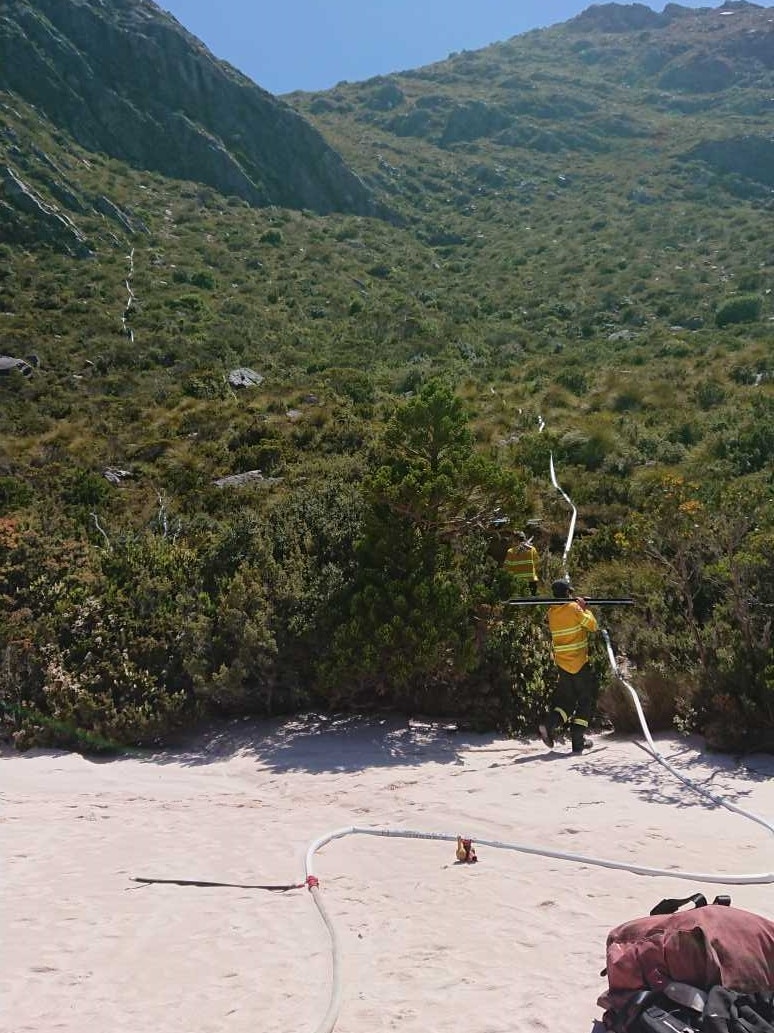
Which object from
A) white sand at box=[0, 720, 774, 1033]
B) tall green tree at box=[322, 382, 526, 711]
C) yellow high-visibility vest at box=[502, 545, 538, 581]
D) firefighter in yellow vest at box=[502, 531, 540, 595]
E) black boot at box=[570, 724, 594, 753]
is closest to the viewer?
white sand at box=[0, 720, 774, 1033]

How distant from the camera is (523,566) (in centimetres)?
829

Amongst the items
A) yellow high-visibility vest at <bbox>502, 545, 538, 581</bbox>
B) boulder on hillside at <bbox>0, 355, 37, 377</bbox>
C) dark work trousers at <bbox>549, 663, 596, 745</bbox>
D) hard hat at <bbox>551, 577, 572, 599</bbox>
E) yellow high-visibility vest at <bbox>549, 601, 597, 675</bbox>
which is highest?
boulder on hillside at <bbox>0, 355, 37, 377</bbox>

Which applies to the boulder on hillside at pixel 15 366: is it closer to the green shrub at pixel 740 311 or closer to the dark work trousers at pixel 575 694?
the dark work trousers at pixel 575 694

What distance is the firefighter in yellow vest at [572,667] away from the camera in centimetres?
673

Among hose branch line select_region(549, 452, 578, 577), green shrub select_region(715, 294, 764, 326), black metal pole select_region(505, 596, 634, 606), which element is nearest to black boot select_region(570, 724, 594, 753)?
black metal pole select_region(505, 596, 634, 606)

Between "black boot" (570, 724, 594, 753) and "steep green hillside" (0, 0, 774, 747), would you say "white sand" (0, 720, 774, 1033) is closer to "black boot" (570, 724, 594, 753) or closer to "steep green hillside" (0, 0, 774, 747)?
"black boot" (570, 724, 594, 753)

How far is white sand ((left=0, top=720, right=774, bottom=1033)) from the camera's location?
320 cm

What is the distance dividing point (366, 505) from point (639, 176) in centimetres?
6196

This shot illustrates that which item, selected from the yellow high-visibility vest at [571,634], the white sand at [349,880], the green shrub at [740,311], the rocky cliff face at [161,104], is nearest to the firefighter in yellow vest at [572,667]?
the yellow high-visibility vest at [571,634]

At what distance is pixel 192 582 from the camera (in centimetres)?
887

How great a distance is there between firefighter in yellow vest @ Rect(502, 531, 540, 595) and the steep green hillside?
276 mm

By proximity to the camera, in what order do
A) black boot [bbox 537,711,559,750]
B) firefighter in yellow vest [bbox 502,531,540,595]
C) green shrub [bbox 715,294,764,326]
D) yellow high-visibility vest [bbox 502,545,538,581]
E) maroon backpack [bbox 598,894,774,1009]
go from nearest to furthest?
maroon backpack [bbox 598,894,774,1009] → black boot [bbox 537,711,559,750] → firefighter in yellow vest [bbox 502,531,540,595] → yellow high-visibility vest [bbox 502,545,538,581] → green shrub [bbox 715,294,764,326]

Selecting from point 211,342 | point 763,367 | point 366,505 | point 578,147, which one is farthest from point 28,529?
point 578,147

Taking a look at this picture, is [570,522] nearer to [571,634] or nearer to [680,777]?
[571,634]
